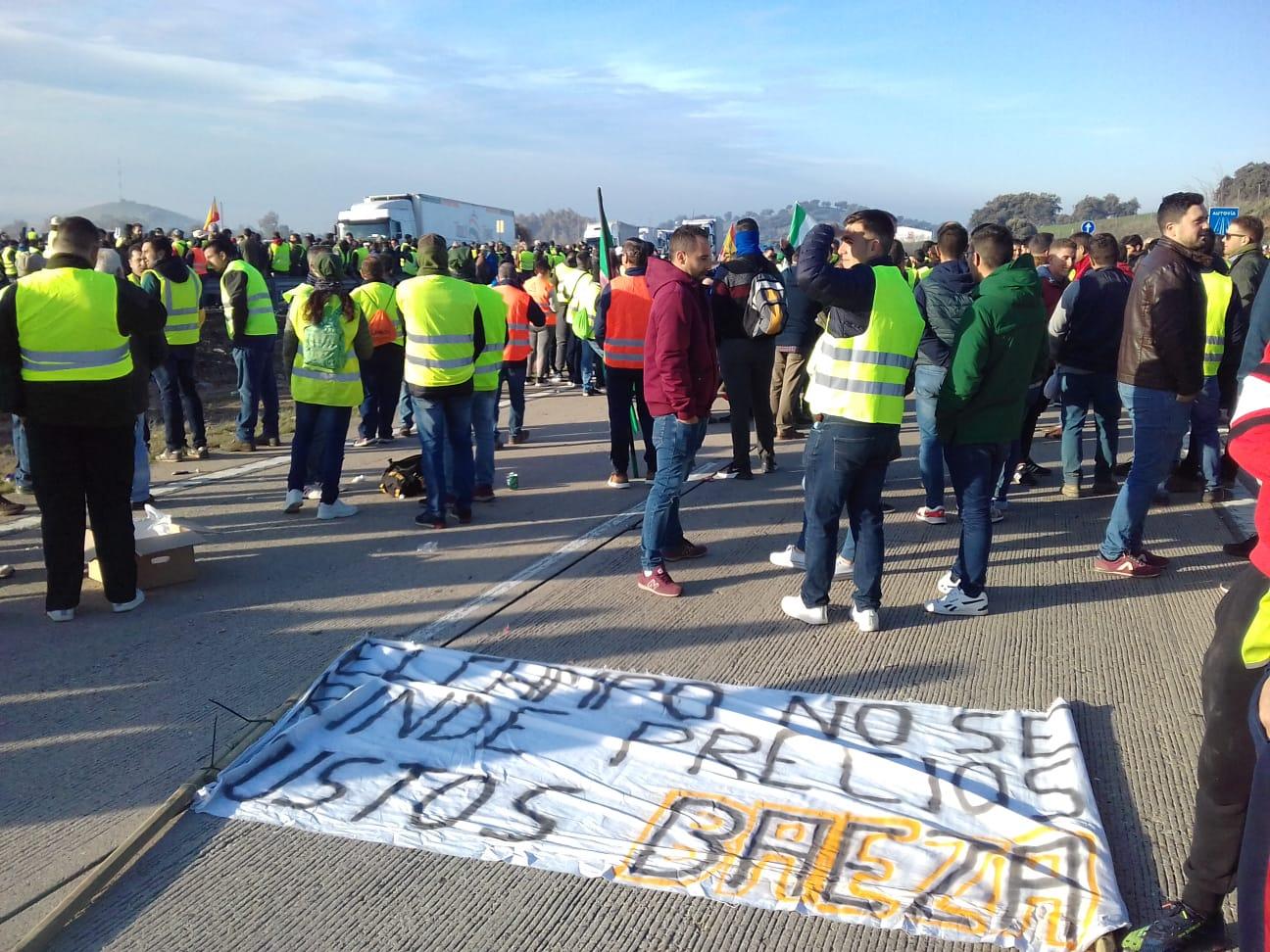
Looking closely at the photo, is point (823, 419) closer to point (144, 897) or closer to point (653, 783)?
point (653, 783)

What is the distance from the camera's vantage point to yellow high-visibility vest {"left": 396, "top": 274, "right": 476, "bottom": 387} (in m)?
7.02

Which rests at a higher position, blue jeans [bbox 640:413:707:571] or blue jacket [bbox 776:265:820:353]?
blue jacket [bbox 776:265:820:353]

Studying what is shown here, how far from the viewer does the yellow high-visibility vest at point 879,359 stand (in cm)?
477

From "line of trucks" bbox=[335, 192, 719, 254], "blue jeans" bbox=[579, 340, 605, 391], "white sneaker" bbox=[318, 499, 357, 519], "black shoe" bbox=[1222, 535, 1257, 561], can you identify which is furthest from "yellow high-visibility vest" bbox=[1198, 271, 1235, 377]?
"line of trucks" bbox=[335, 192, 719, 254]

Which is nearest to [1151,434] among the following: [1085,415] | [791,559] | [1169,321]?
[1169,321]

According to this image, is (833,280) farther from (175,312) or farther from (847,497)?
(175,312)

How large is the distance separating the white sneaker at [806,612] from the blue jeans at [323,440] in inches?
152

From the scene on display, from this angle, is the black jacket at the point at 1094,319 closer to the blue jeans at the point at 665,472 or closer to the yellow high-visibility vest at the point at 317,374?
the blue jeans at the point at 665,472

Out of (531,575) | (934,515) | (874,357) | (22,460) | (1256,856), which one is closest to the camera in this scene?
(1256,856)

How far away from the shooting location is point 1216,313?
7359 millimetres

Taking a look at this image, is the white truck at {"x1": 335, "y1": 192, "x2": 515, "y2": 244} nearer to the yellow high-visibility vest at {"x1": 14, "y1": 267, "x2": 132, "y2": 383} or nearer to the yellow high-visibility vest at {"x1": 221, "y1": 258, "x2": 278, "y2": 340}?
the yellow high-visibility vest at {"x1": 221, "y1": 258, "x2": 278, "y2": 340}

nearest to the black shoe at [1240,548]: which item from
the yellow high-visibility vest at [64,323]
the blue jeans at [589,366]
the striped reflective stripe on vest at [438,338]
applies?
the striped reflective stripe on vest at [438,338]

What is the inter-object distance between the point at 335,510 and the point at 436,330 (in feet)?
5.65

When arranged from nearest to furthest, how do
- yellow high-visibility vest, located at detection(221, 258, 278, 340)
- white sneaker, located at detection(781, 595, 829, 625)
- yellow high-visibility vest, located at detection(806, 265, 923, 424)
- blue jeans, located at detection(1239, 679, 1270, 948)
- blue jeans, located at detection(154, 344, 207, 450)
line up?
blue jeans, located at detection(1239, 679, 1270, 948) < yellow high-visibility vest, located at detection(806, 265, 923, 424) < white sneaker, located at detection(781, 595, 829, 625) < blue jeans, located at detection(154, 344, 207, 450) < yellow high-visibility vest, located at detection(221, 258, 278, 340)
